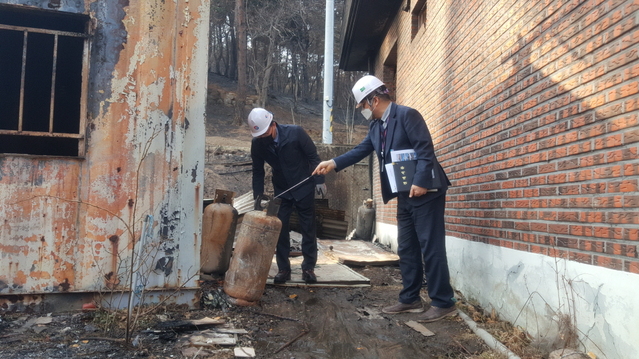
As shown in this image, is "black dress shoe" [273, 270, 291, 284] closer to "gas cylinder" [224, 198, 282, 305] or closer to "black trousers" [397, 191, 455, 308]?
"gas cylinder" [224, 198, 282, 305]

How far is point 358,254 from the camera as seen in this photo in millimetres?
7695

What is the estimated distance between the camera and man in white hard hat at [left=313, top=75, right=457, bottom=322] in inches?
159

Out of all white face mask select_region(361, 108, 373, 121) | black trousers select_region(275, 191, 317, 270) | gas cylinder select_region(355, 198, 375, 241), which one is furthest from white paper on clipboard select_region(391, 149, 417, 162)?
gas cylinder select_region(355, 198, 375, 241)

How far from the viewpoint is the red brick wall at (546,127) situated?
250 cm

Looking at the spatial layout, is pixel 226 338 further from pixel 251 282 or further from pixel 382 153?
pixel 382 153

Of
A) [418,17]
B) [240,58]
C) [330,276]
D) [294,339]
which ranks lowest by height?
[294,339]

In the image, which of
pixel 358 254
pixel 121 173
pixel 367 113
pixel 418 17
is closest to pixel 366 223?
pixel 358 254

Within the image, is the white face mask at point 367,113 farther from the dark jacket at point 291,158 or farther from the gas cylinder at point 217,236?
the gas cylinder at point 217,236

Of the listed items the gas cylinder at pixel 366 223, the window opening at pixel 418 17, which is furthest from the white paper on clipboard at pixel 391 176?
the gas cylinder at pixel 366 223

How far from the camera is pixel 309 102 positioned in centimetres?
3428

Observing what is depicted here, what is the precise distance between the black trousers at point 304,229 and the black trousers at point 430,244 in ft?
4.09

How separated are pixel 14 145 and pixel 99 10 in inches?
90.1

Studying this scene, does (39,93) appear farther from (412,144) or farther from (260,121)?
(412,144)

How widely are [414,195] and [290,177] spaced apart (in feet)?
5.53
